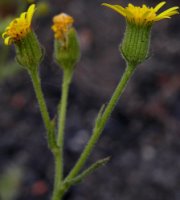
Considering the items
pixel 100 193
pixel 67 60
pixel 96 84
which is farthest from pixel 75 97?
pixel 67 60

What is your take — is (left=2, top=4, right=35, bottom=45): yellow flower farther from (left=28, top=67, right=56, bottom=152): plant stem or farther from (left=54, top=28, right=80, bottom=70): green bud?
(left=54, top=28, right=80, bottom=70): green bud

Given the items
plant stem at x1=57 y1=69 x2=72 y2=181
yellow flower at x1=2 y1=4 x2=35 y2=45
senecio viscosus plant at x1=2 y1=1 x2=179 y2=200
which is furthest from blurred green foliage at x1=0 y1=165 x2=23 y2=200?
yellow flower at x1=2 y1=4 x2=35 y2=45

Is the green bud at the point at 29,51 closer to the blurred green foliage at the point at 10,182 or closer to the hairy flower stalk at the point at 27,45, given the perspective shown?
the hairy flower stalk at the point at 27,45

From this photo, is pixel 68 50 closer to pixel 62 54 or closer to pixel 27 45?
pixel 62 54

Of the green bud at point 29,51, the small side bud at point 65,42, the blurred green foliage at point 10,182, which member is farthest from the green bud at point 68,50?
the blurred green foliage at point 10,182

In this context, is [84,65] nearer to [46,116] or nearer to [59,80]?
[59,80]
